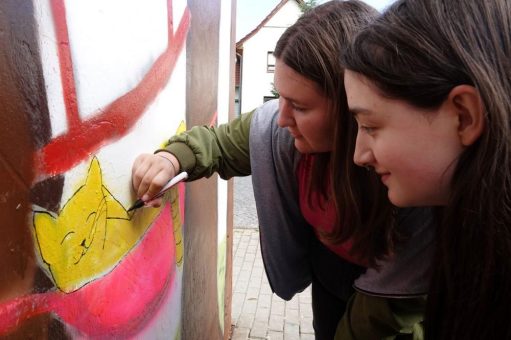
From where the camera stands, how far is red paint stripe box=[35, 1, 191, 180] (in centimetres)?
72

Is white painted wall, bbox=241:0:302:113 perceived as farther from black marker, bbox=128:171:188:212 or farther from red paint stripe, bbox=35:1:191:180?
black marker, bbox=128:171:188:212

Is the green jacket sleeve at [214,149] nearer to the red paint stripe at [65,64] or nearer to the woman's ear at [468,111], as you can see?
the red paint stripe at [65,64]

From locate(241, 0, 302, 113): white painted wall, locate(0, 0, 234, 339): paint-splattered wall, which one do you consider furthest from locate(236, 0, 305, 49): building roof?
locate(0, 0, 234, 339): paint-splattered wall

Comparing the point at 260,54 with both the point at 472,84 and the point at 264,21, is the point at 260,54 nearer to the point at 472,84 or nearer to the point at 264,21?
the point at 264,21

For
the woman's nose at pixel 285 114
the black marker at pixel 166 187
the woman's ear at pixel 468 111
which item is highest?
the woman's ear at pixel 468 111

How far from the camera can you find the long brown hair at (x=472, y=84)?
2.39ft

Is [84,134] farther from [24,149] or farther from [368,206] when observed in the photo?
[368,206]

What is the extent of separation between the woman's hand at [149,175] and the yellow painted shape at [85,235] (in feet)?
0.24

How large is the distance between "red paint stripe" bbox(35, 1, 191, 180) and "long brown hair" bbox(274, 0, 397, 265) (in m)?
0.33

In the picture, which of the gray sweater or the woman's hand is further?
the gray sweater

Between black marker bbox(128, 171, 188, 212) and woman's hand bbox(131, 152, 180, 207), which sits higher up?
woman's hand bbox(131, 152, 180, 207)

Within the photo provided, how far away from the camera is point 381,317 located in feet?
4.00

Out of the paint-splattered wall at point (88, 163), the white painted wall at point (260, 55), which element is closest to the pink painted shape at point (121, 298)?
the paint-splattered wall at point (88, 163)

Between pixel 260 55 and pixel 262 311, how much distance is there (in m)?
19.1
